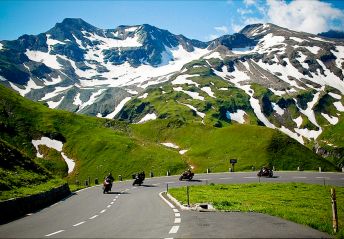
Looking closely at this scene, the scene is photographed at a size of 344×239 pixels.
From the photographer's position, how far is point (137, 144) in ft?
362

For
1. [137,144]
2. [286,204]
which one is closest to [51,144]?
[137,144]

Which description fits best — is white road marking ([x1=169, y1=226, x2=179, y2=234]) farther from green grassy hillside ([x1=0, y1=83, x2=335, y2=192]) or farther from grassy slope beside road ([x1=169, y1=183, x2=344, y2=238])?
green grassy hillside ([x1=0, y1=83, x2=335, y2=192])

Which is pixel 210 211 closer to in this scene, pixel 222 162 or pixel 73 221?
pixel 73 221

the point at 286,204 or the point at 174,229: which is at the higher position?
the point at 174,229

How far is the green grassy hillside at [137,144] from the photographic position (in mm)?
93875

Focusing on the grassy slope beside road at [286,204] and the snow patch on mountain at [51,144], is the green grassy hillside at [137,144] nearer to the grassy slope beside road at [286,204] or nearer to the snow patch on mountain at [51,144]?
the snow patch on mountain at [51,144]

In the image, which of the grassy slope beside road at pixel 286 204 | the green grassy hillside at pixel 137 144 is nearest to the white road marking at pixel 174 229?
the grassy slope beside road at pixel 286 204

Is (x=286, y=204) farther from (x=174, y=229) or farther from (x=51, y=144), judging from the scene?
(x=51, y=144)

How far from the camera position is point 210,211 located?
848 inches

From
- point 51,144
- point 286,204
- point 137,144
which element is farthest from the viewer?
point 51,144

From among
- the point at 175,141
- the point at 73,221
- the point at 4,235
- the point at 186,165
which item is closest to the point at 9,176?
the point at 73,221

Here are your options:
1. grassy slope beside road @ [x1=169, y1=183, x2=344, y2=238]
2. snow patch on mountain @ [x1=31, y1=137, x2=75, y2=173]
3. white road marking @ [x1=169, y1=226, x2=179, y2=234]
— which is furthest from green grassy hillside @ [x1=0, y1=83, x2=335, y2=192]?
white road marking @ [x1=169, y1=226, x2=179, y2=234]

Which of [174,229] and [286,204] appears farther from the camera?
[286,204]

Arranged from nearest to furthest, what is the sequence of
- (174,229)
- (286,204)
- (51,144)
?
(174,229), (286,204), (51,144)
